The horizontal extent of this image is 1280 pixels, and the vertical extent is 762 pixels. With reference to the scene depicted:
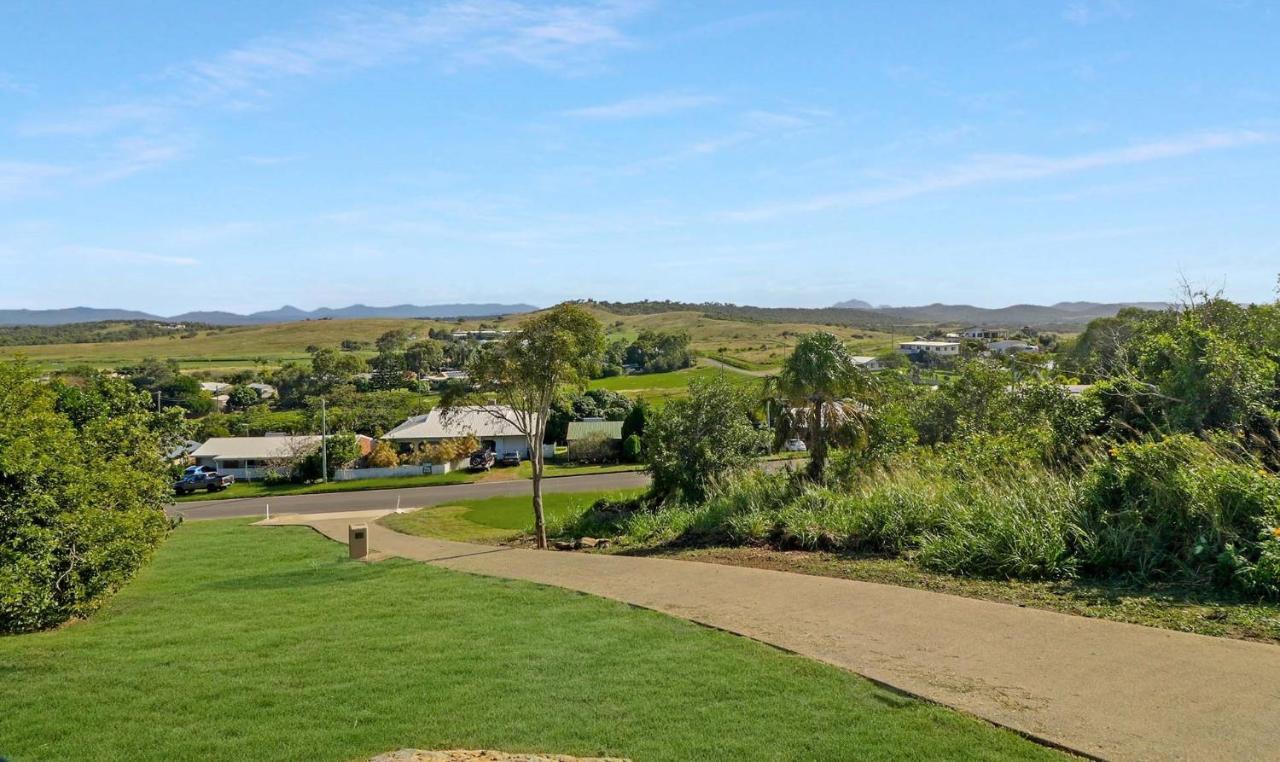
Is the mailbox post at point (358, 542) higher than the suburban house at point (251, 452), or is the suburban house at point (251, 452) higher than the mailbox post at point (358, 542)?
the mailbox post at point (358, 542)

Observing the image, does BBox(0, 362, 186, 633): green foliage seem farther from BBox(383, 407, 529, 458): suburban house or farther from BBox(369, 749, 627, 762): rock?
BBox(383, 407, 529, 458): suburban house

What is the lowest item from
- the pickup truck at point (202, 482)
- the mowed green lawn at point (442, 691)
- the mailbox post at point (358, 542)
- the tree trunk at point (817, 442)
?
the pickup truck at point (202, 482)

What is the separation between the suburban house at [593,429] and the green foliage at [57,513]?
41.4m

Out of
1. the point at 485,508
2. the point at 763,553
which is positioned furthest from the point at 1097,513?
the point at 485,508

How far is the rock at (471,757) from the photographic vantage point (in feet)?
19.9

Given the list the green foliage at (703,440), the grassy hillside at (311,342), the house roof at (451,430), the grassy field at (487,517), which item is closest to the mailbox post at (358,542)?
the grassy field at (487,517)

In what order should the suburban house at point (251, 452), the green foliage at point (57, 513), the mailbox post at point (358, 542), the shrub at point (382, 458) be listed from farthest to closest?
the suburban house at point (251, 452) → the shrub at point (382, 458) → the mailbox post at point (358, 542) → the green foliage at point (57, 513)

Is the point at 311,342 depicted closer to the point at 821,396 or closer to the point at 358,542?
the point at 358,542

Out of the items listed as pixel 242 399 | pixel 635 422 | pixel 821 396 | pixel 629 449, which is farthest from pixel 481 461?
pixel 242 399

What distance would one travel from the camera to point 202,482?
4788 centimetres

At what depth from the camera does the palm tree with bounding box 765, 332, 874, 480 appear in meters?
19.1

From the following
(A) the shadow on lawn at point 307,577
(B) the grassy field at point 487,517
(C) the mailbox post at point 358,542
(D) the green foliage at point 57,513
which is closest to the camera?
(D) the green foliage at point 57,513

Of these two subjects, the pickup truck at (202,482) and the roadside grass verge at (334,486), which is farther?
the pickup truck at (202,482)

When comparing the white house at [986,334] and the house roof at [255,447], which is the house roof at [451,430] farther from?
the white house at [986,334]
